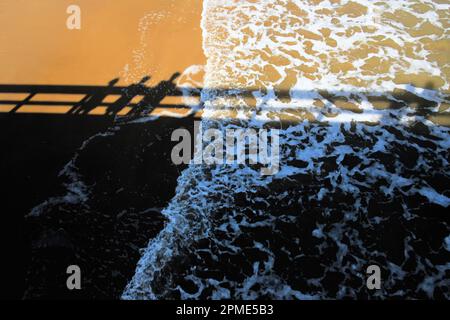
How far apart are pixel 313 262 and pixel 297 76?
5.21 m

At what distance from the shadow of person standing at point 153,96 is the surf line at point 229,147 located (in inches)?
41.6

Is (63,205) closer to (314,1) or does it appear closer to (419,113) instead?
(419,113)

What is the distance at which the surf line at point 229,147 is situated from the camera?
7918mm

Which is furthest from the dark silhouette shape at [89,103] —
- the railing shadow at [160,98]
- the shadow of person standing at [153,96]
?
the shadow of person standing at [153,96]

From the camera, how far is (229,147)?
26.9ft

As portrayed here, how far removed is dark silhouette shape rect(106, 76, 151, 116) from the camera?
8633mm

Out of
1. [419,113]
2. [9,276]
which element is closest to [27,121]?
[9,276]

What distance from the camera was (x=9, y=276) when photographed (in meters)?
6.26

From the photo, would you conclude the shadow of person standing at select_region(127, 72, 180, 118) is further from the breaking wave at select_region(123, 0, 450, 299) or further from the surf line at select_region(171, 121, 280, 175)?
the surf line at select_region(171, 121, 280, 175)

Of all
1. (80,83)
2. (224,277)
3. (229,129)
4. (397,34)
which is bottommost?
(224,277)

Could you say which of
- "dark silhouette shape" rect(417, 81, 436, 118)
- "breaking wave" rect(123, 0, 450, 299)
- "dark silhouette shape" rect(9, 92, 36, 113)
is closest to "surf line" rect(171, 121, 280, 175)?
"breaking wave" rect(123, 0, 450, 299)

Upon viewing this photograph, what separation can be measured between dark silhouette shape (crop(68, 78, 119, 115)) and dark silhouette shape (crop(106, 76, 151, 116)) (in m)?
0.34

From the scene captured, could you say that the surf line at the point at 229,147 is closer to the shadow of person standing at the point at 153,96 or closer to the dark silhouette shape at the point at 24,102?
the shadow of person standing at the point at 153,96
